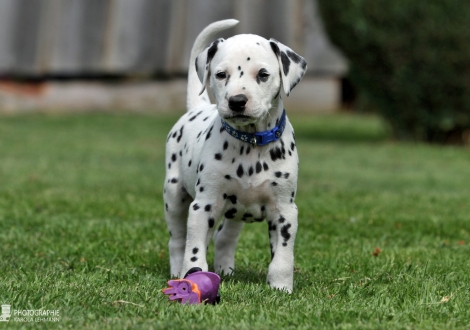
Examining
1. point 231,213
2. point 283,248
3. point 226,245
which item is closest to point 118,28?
point 226,245

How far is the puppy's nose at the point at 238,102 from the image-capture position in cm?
453

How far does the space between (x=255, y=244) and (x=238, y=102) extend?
7.43 ft

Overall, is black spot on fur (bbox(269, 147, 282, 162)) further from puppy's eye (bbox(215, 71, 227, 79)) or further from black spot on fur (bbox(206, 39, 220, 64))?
black spot on fur (bbox(206, 39, 220, 64))

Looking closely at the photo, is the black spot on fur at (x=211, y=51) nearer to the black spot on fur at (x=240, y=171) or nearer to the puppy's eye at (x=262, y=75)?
the puppy's eye at (x=262, y=75)

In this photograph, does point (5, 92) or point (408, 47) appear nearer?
point (408, 47)

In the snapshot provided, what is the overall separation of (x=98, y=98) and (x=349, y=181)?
31.6 feet

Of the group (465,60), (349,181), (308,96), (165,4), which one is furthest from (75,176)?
(308,96)

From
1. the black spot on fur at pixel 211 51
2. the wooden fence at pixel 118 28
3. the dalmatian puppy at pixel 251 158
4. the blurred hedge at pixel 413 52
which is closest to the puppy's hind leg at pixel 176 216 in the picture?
the dalmatian puppy at pixel 251 158

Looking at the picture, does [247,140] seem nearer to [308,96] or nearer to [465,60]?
[465,60]

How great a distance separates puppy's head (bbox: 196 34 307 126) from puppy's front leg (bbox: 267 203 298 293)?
60cm

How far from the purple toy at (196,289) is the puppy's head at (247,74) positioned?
2.84 ft

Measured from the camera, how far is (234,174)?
479cm

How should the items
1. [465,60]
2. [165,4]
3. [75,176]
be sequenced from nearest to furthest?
[75,176], [465,60], [165,4]

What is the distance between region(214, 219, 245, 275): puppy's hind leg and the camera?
5500mm
